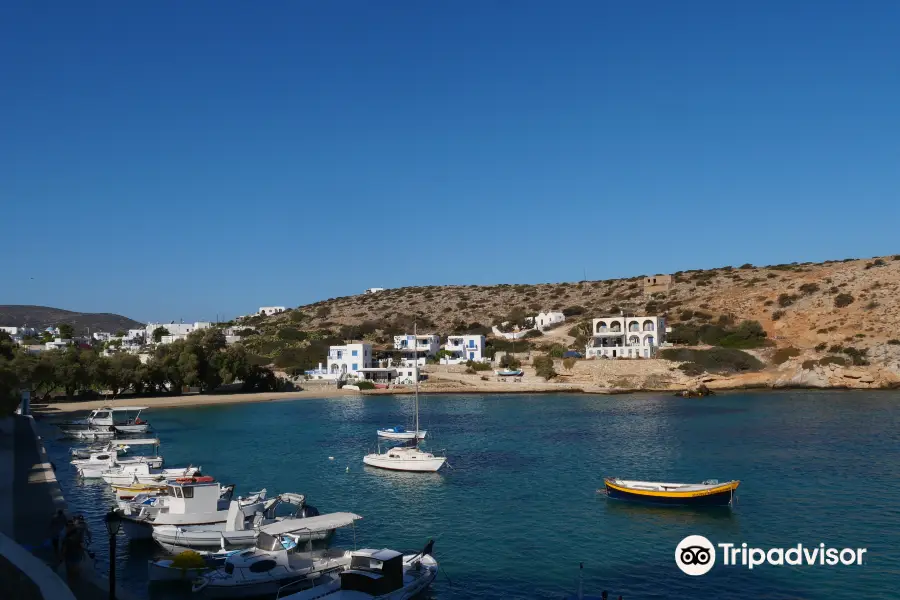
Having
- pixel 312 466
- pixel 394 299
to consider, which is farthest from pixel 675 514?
pixel 394 299

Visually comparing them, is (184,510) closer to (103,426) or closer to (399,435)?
(399,435)

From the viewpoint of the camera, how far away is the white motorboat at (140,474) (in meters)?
32.8

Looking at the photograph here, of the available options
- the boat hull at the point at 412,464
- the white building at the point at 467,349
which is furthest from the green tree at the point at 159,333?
the boat hull at the point at 412,464

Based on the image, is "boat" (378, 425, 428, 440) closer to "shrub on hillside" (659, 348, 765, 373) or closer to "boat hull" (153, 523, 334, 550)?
"boat hull" (153, 523, 334, 550)

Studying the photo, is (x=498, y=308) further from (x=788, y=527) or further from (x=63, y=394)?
(x=788, y=527)

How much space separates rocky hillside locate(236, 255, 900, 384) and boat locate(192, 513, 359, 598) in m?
72.8

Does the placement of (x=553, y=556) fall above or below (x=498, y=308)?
below

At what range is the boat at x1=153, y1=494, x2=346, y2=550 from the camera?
73.8ft

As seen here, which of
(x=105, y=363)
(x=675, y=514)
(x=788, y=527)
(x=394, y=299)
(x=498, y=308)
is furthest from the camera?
(x=394, y=299)

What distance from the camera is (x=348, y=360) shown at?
96.6m

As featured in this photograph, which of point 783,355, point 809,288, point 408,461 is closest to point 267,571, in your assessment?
point 408,461

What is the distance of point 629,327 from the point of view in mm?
99812

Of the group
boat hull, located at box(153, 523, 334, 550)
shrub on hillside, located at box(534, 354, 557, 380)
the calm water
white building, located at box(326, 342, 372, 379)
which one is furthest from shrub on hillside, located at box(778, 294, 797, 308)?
boat hull, located at box(153, 523, 334, 550)

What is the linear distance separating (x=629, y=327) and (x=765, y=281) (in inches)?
1460
